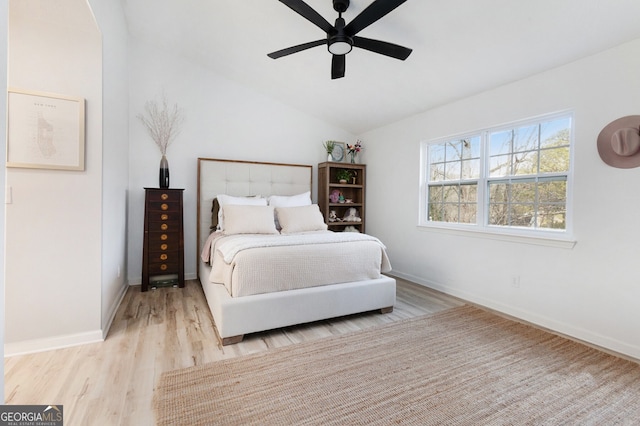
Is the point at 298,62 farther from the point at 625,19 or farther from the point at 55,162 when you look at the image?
the point at 625,19

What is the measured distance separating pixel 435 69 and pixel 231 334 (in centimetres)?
300

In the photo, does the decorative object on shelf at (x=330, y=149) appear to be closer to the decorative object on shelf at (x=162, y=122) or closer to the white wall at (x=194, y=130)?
the white wall at (x=194, y=130)

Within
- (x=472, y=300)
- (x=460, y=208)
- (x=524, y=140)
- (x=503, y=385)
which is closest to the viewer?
(x=503, y=385)

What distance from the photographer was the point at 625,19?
6.45 ft

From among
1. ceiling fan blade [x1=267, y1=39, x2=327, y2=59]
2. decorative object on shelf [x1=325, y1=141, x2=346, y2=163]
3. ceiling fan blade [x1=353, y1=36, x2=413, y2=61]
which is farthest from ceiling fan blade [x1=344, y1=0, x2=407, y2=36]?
decorative object on shelf [x1=325, y1=141, x2=346, y2=163]

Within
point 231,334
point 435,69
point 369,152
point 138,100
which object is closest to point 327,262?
point 231,334

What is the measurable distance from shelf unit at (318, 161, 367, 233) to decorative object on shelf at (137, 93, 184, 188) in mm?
2087

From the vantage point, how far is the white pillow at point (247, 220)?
3.31 metres

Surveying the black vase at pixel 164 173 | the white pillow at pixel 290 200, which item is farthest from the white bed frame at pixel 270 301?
the white pillow at pixel 290 200

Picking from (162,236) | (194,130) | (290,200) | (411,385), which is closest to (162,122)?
(194,130)

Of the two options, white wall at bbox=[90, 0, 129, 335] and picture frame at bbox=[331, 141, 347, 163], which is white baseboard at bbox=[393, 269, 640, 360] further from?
white wall at bbox=[90, 0, 129, 335]

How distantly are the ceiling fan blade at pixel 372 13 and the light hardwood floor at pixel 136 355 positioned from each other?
2335 mm

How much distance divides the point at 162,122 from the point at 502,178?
4032 millimetres

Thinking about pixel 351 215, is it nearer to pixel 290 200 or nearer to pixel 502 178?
pixel 290 200
